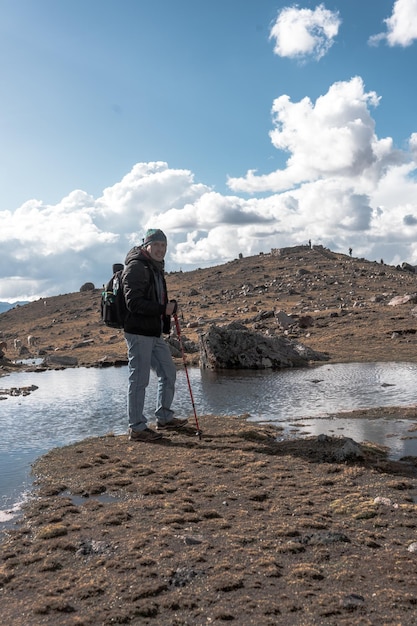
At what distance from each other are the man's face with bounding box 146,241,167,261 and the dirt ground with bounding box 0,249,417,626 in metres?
3.97

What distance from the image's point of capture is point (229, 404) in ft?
52.8

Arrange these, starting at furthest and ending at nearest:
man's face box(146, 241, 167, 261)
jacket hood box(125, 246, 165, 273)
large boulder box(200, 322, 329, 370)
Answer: large boulder box(200, 322, 329, 370) < man's face box(146, 241, 167, 261) < jacket hood box(125, 246, 165, 273)

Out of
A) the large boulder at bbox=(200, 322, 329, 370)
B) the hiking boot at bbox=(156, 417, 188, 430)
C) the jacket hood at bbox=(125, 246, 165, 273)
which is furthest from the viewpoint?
the large boulder at bbox=(200, 322, 329, 370)

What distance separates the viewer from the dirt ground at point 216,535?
13.7ft

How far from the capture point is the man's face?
1082 cm

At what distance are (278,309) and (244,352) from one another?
3326 centimetres

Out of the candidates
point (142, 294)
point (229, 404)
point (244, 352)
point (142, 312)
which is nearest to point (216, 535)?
point (142, 312)

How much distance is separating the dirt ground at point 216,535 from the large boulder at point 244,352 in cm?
1412

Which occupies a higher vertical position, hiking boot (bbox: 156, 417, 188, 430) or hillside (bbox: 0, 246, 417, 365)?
hillside (bbox: 0, 246, 417, 365)

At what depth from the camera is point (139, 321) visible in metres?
10.7

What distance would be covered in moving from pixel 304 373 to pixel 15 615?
1973cm

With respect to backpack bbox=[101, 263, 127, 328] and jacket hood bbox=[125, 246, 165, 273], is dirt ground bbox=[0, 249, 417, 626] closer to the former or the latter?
backpack bbox=[101, 263, 127, 328]

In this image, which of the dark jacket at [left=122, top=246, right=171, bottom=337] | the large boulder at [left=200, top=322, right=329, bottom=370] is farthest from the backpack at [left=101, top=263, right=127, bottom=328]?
the large boulder at [left=200, top=322, right=329, bottom=370]

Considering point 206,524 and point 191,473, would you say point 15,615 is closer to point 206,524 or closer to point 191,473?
point 206,524
